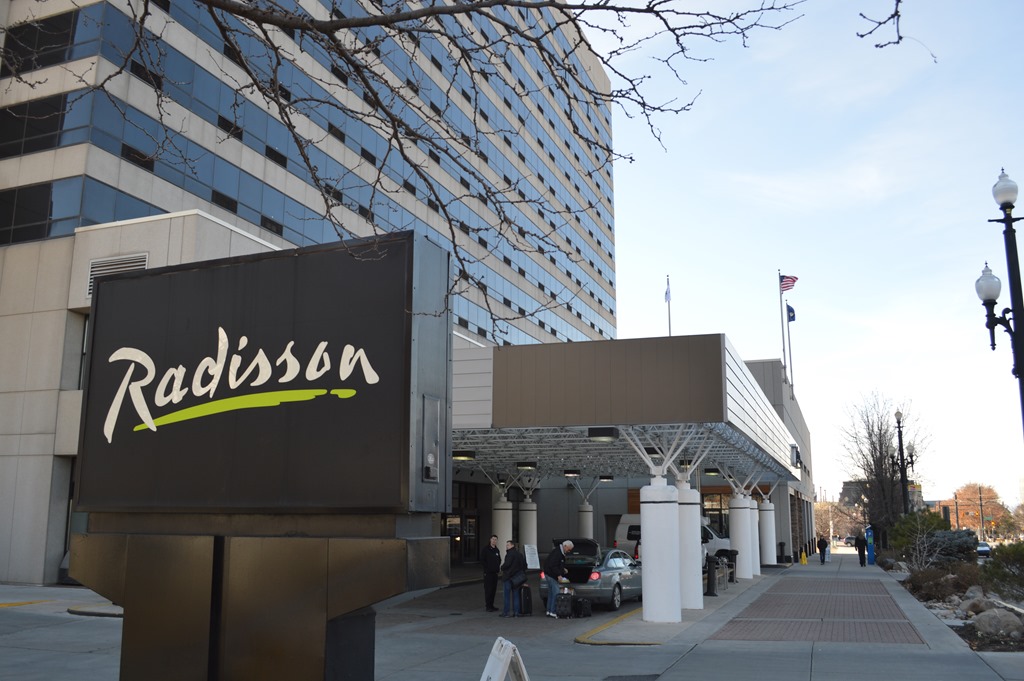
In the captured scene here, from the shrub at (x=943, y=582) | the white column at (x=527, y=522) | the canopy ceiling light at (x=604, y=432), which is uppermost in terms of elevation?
the canopy ceiling light at (x=604, y=432)

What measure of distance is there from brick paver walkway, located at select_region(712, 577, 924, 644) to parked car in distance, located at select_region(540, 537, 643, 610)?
2.94m

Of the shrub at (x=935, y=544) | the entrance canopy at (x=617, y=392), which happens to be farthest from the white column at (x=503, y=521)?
the shrub at (x=935, y=544)

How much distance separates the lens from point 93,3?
2519 centimetres

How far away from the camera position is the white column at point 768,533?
138ft

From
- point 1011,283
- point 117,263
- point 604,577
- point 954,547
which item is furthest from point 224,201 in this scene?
point 954,547

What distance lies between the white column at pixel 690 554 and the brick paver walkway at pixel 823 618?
120cm

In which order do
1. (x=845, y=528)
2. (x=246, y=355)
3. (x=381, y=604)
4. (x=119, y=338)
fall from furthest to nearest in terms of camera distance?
(x=845, y=528) → (x=119, y=338) → (x=246, y=355) → (x=381, y=604)

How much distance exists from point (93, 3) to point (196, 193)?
5862 mm

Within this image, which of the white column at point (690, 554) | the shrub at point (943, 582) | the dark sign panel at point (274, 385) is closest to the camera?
the dark sign panel at point (274, 385)

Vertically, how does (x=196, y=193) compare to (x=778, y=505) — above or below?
above

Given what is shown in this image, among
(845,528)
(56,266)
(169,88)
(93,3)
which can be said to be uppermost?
(93,3)

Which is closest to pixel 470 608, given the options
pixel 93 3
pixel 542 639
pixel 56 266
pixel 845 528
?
pixel 542 639

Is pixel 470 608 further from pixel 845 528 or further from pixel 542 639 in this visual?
pixel 845 528

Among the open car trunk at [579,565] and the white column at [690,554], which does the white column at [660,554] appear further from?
the open car trunk at [579,565]
